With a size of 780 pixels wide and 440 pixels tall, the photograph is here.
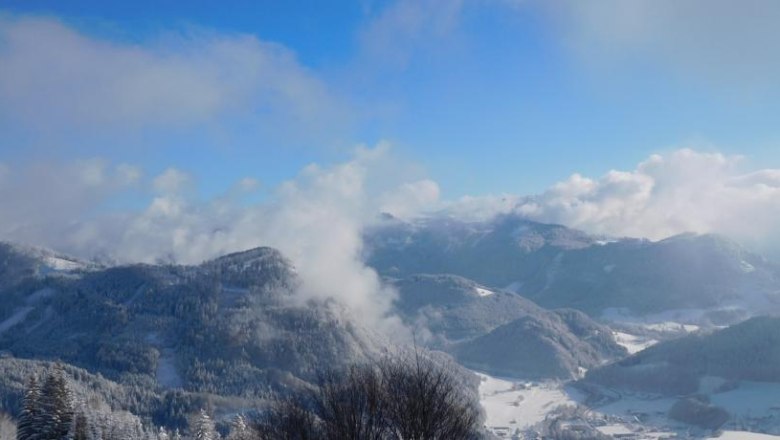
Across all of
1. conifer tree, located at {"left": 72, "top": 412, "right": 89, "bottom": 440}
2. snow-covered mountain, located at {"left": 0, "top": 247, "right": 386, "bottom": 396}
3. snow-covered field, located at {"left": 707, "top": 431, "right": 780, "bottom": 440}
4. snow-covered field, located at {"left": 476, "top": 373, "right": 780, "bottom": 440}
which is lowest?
conifer tree, located at {"left": 72, "top": 412, "right": 89, "bottom": 440}

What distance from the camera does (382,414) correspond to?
27672 millimetres

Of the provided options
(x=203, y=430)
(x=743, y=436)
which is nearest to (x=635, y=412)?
(x=743, y=436)

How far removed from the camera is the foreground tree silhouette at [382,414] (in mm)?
26547

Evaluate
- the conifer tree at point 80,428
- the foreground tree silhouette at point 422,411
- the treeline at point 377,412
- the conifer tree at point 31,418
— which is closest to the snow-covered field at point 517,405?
the conifer tree at point 80,428

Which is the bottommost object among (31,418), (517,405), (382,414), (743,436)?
(31,418)

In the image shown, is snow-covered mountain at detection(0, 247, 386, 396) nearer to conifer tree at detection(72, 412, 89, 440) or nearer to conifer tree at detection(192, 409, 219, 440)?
conifer tree at detection(192, 409, 219, 440)

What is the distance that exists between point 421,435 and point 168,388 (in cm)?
13073

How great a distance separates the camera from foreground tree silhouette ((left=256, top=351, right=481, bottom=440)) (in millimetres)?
26547

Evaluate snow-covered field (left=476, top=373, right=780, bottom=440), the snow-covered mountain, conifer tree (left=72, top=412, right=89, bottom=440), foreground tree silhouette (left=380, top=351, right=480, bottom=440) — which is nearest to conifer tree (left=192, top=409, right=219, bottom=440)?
conifer tree (left=72, top=412, right=89, bottom=440)

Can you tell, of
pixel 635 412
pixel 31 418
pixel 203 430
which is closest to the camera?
pixel 31 418

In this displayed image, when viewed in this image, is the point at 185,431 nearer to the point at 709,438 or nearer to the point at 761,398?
the point at 709,438

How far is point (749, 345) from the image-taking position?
180875 millimetres

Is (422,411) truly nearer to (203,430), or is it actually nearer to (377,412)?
(377,412)

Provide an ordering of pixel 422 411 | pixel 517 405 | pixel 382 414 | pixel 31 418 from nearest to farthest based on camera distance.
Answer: pixel 422 411 < pixel 382 414 < pixel 31 418 < pixel 517 405
